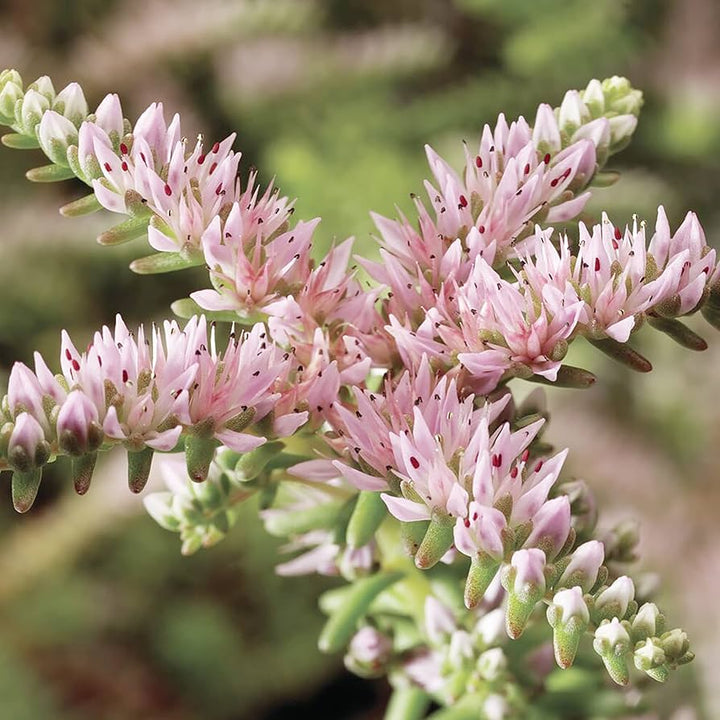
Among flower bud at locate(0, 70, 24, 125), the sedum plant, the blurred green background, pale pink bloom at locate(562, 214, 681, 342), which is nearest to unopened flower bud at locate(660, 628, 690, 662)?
the sedum plant

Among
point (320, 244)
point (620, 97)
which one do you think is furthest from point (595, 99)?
point (320, 244)

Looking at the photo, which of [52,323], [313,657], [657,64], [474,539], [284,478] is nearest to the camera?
[474,539]

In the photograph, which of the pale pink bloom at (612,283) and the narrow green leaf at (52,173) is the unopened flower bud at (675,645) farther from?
the narrow green leaf at (52,173)

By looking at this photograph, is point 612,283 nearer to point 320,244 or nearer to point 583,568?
point 583,568

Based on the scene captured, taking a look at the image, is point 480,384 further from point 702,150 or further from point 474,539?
point 702,150

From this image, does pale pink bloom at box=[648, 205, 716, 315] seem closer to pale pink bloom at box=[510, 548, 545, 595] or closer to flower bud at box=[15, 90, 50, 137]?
pale pink bloom at box=[510, 548, 545, 595]

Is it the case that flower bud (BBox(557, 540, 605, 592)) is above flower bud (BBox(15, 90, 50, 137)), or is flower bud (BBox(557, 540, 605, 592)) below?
below

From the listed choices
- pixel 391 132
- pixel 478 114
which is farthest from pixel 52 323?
pixel 478 114
